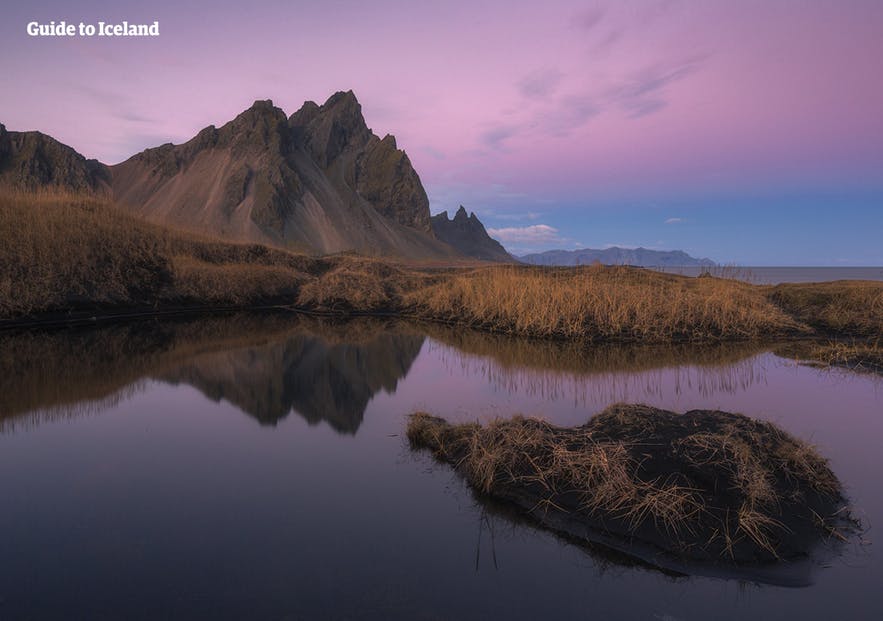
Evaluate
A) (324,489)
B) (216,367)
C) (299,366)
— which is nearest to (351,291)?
(299,366)

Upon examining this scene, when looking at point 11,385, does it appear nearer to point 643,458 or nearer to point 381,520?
point 381,520

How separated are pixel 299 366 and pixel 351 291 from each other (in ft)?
29.8

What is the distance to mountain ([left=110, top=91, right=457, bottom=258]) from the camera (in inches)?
2911

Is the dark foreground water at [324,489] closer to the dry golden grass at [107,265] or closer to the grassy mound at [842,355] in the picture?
the grassy mound at [842,355]

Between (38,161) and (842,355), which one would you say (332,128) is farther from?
(842,355)

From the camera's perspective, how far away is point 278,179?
76.6m

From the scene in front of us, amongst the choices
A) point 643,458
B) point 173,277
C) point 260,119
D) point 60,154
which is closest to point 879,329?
point 643,458

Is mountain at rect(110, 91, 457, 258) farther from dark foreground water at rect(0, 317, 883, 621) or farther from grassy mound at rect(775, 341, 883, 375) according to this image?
grassy mound at rect(775, 341, 883, 375)

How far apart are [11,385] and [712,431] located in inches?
468

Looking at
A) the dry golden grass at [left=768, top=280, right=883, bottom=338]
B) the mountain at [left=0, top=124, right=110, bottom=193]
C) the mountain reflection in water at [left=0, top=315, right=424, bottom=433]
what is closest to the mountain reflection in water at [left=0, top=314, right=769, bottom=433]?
the mountain reflection in water at [left=0, top=315, right=424, bottom=433]

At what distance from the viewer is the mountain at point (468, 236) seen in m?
129

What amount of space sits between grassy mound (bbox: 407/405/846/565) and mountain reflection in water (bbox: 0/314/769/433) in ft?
8.74

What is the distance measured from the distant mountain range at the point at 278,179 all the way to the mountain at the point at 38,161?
5.6 inches

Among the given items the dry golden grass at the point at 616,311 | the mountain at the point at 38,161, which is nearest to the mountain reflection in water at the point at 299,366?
the dry golden grass at the point at 616,311
